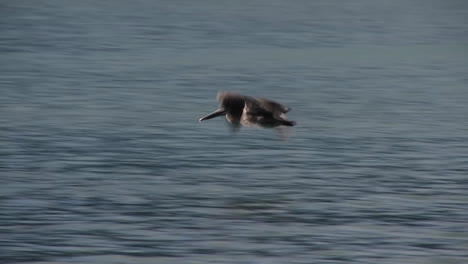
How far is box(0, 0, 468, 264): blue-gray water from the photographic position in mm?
14344

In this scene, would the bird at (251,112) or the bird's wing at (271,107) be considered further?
the bird's wing at (271,107)

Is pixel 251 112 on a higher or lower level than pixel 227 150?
higher

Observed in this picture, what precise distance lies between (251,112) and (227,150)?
5410 mm

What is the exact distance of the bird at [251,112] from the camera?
14.1 m

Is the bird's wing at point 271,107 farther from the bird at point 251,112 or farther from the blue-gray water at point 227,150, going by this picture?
the blue-gray water at point 227,150

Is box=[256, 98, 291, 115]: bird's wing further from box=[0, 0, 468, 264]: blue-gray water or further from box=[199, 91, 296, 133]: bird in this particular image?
box=[0, 0, 468, 264]: blue-gray water

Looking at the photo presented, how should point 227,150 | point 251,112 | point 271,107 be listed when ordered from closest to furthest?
1. point 251,112
2. point 271,107
3. point 227,150

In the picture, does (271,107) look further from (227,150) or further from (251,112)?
(227,150)

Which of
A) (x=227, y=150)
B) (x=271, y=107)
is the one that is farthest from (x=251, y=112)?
(x=227, y=150)

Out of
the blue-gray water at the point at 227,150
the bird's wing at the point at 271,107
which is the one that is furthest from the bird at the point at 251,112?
the blue-gray water at the point at 227,150

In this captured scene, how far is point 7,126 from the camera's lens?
840 inches

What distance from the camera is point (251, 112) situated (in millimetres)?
14195

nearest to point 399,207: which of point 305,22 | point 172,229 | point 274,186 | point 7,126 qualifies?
point 274,186

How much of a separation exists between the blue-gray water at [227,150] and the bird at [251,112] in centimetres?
125
